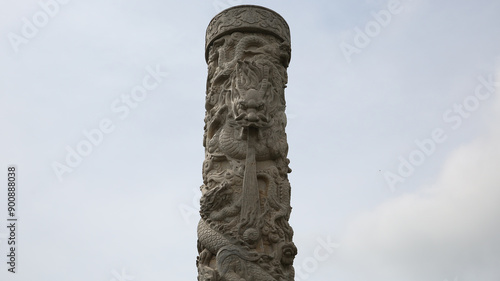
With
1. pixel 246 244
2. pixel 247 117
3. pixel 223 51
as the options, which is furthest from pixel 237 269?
pixel 223 51

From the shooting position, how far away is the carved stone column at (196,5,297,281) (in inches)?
245

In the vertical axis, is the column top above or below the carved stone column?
above

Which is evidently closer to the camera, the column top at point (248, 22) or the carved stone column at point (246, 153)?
the carved stone column at point (246, 153)

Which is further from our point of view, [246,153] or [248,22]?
[248,22]

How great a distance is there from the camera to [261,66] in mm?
7004

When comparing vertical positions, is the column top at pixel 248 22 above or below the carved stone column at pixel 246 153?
above

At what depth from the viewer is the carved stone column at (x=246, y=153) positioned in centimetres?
622

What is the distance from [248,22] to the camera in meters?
7.26

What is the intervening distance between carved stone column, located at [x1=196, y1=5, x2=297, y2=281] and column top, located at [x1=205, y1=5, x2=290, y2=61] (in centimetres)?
1

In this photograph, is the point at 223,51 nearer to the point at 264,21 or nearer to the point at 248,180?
the point at 264,21

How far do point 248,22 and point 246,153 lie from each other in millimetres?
1688

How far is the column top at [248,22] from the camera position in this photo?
7.26 meters

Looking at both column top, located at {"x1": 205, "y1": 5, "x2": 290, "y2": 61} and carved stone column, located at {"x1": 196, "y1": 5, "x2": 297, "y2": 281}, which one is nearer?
carved stone column, located at {"x1": 196, "y1": 5, "x2": 297, "y2": 281}

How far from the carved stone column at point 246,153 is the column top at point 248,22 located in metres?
0.01
